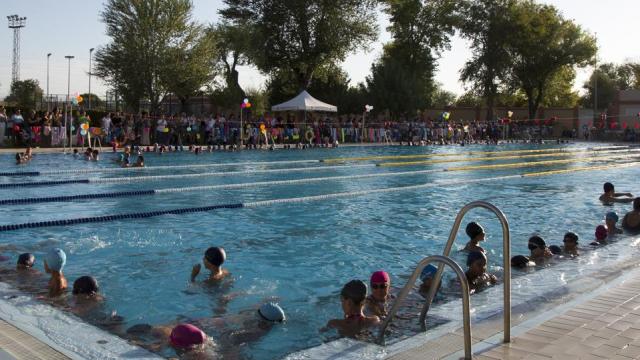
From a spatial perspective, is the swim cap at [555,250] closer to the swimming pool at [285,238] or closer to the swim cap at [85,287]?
the swimming pool at [285,238]

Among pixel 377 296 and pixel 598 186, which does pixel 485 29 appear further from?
pixel 377 296

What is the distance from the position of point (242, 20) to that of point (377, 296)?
121 feet

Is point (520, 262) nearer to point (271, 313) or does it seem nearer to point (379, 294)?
point (379, 294)

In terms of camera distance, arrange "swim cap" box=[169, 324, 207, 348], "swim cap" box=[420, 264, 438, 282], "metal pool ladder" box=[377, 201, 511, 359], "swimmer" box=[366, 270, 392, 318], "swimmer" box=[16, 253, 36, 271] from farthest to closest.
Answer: "swimmer" box=[16, 253, 36, 271]
"swim cap" box=[420, 264, 438, 282]
"swimmer" box=[366, 270, 392, 318]
"swim cap" box=[169, 324, 207, 348]
"metal pool ladder" box=[377, 201, 511, 359]

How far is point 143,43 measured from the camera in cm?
3253

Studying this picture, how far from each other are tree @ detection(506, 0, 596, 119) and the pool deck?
4666 cm

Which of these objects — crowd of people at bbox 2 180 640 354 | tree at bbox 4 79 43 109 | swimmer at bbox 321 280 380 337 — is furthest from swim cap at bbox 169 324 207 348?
tree at bbox 4 79 43 109

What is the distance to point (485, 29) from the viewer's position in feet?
159

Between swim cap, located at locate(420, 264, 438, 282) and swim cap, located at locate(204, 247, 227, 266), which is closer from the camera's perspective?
swim cap, located at locate(420, 264, 438, 282)

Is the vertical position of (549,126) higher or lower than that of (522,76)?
lower

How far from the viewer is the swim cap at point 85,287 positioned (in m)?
5.39

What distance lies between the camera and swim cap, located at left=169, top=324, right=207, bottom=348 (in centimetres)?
417

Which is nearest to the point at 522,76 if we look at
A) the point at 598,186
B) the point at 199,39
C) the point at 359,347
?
the point at 199,39

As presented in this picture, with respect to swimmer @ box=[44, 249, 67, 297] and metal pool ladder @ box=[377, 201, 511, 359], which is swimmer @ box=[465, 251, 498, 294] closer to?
metal pool ladder @ box=[377, 201, 511, 359]
